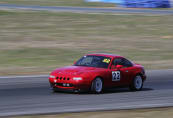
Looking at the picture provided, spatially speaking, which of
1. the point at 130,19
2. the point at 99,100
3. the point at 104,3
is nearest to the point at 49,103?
the point at 99,100

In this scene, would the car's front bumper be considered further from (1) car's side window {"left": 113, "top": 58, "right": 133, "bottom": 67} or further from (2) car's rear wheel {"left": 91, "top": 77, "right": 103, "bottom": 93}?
(1) car's side window {"left": 113, "top": 58, "right": 133, "bottom": 67}

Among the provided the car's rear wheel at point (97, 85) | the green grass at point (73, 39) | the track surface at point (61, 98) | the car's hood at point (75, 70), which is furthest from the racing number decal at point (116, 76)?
the green grass at point (73, 39)

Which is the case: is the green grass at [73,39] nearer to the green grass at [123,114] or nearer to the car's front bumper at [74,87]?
the car's front bumper at [74,87]

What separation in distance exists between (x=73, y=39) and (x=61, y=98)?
55.5 ft

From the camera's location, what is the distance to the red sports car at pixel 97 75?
39.1 ft

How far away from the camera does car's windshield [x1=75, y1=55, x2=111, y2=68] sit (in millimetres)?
12789

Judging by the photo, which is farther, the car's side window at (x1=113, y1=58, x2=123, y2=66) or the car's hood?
the car's side window at (x1=113, y1=58, x2=123, y2=66)

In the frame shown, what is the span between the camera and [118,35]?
30406 millimetres

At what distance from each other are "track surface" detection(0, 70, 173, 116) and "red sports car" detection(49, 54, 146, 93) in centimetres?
26

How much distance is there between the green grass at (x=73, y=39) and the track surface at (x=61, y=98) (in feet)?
12.0

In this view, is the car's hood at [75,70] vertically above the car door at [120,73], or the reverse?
the car's hood at [75,70]

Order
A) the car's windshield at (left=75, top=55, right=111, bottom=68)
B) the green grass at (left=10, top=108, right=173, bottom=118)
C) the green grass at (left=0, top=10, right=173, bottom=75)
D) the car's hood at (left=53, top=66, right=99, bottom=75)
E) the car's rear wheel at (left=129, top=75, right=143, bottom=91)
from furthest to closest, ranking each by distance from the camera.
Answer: the green grass at (left=0, top=10, right=173, bottom=75)
the car's rear wheel at (left=129, top=75, right=143, bottom=91)
the car's windshield at (left=75, top=55, right=111, bottom=68)
the car's hood at (left=53, top=66, right=99, bottom=75)
the green grass at (left=10, top=108, right=173, bottom=118)

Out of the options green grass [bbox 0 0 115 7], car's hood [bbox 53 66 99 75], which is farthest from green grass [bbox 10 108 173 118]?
green grass [bbox 0 0 115 7]

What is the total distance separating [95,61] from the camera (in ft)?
42.3
